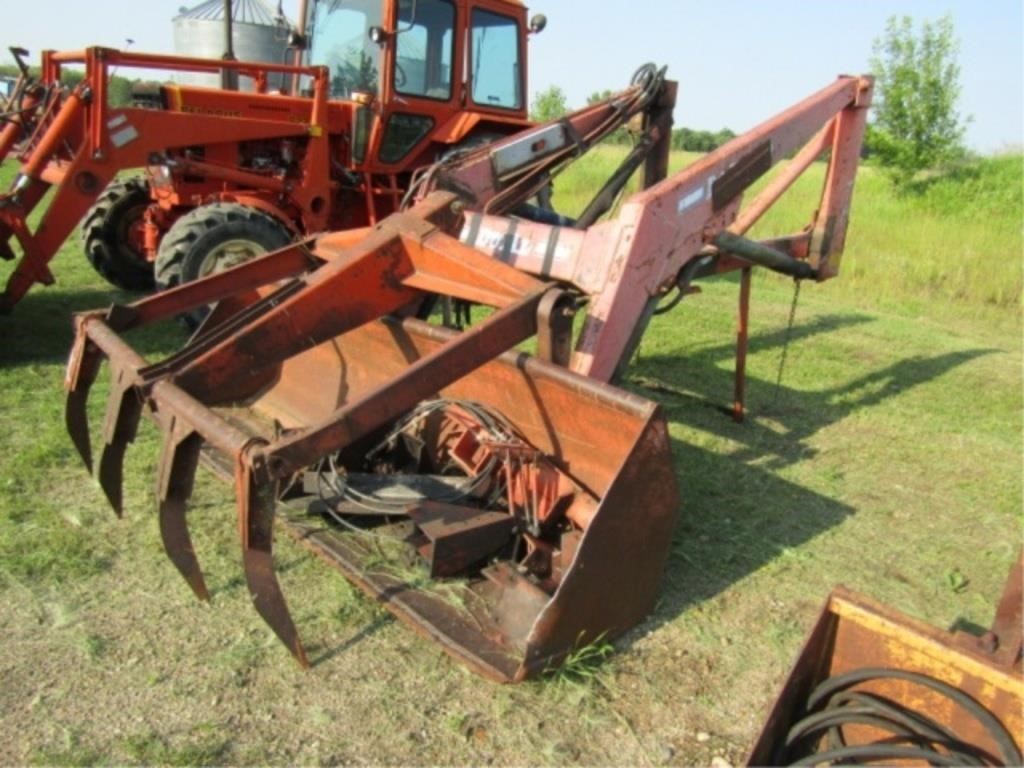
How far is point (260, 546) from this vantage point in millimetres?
2398

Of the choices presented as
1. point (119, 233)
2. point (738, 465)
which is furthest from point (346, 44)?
point (738, 465)

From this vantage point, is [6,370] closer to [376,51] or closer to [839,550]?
[376,51]

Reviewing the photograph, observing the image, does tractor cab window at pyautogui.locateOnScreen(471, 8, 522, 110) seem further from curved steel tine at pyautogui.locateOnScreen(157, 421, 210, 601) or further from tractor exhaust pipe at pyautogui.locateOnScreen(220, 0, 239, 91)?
curved steel tine at pyautogui.locateOnScreen(157, 421, 210, 601)

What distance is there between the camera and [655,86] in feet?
15.6

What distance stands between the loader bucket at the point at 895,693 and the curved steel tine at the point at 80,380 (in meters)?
2.65

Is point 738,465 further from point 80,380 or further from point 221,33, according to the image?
point 221,33

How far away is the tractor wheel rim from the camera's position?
18.7ft

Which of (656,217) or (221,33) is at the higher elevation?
(221,33)

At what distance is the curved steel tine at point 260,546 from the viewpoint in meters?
2.33

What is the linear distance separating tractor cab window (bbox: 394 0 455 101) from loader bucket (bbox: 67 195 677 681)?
3.34 meters

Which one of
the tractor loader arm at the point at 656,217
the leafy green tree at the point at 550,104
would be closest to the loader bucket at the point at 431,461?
the tractor loader arm at the point at 656,217

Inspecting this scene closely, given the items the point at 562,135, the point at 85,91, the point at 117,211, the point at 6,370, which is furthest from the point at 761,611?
the point at 117,211

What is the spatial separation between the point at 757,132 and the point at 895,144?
17952mm

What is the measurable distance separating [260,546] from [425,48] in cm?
529
